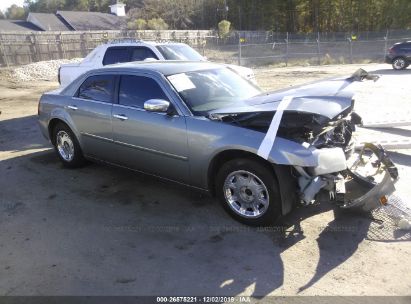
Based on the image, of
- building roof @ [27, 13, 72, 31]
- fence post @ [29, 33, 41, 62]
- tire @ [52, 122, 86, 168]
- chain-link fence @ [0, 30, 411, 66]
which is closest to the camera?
tire @ [52, 122, 86, 168]

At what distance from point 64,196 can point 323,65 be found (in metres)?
23.5

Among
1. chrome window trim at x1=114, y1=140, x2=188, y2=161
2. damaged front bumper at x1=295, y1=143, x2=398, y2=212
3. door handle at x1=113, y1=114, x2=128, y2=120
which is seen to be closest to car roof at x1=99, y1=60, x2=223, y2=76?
door handle at x1=113, y1=114, x2=128, y2=120

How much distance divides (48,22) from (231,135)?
63379 mm

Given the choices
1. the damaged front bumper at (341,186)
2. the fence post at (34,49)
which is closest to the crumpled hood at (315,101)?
the damaged front bumper at (341,186)

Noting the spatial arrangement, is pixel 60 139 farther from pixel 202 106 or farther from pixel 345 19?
pixel 345 19

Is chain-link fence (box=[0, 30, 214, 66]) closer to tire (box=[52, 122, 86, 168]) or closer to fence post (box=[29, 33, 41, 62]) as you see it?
fence post (box=[29, 33, 41, 62])

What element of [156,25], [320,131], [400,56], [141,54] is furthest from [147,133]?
[156,25]

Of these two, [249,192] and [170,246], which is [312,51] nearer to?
[249,192]

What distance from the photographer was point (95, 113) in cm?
553

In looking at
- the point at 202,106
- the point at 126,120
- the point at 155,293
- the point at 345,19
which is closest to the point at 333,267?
the point at 155,293

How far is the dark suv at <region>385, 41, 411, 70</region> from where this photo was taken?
64.3 ft

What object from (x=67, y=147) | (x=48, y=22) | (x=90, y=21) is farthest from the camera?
(x=90, y=21)

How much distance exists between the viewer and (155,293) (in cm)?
328

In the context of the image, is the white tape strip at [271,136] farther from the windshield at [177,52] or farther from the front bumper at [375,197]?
the windshield at [177,52]
